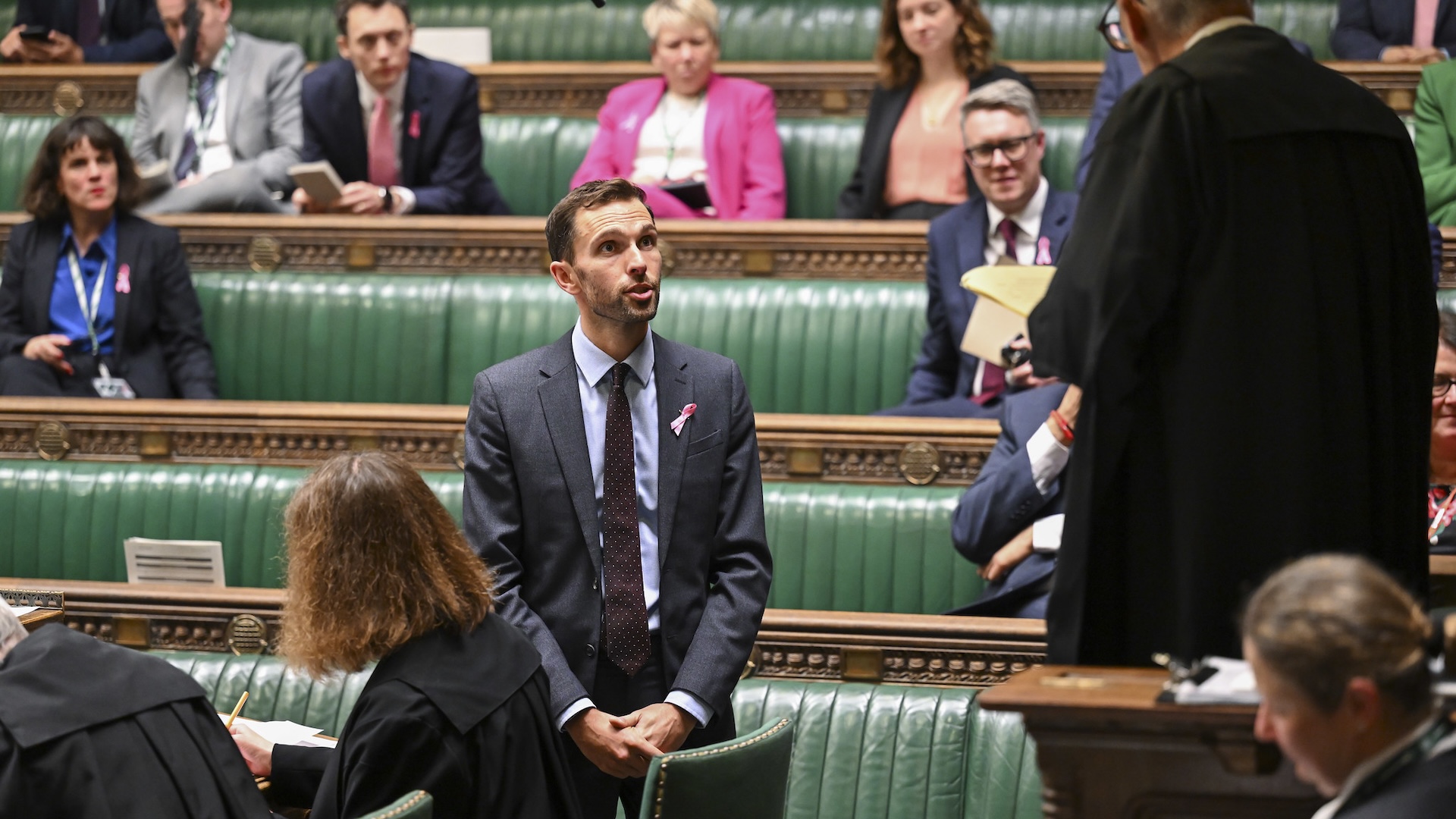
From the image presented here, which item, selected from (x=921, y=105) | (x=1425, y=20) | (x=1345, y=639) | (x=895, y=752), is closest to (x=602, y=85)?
(x=921, y=105)

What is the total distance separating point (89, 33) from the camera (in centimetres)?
568

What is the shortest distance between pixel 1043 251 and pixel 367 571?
2097 mm

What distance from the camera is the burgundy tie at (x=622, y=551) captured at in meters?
2.22

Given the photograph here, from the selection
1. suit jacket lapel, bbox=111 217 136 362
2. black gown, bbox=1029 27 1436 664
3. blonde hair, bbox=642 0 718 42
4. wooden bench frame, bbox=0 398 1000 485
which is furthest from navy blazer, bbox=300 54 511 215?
black gown, bbox=1029 27 1436 664

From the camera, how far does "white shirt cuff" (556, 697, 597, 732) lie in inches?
84.3

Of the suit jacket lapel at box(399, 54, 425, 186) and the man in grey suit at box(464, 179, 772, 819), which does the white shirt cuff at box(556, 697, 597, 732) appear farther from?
the suit jacket lapel at box(399, 54, 425, 186)

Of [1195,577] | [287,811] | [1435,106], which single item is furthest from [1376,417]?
[1435,106]

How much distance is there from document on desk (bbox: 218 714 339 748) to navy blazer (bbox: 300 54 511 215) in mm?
2259

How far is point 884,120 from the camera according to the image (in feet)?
14.0

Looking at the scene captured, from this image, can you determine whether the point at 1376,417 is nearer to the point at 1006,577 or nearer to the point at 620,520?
the point at 620,520

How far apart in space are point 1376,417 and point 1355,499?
0.29 ft

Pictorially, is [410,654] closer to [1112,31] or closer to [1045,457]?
[1045,457]

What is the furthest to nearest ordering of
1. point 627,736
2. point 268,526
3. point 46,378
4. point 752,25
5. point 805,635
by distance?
point 752,25, point 46,378, point 268,526, point 805,635, point 627,736

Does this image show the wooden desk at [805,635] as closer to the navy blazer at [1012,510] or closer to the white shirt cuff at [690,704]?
the navy blazer at [1012,510]
